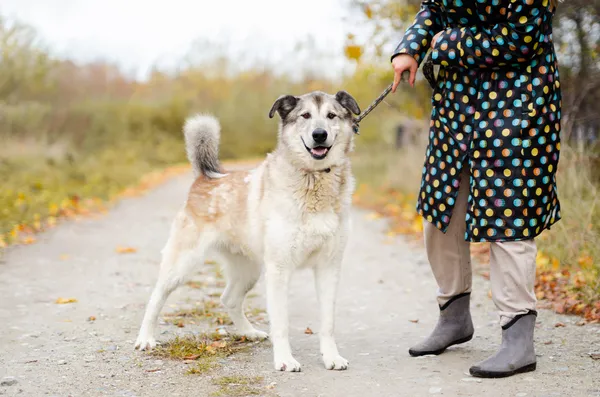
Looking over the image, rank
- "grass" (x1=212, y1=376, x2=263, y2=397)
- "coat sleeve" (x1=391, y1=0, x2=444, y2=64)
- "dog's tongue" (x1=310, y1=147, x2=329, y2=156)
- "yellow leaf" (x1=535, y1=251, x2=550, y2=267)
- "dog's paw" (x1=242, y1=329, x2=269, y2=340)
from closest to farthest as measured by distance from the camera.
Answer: "grass" (x1=212, y1=376, x2=263, y2=397) < "coat sleeve" (x1=391, y1=0, x2=444, y2=64) < "dog's tongue" (x1=310, y1=147, x2=329, y2=156) < "dog's paw" (x1=242, y1=329, x2=269, y2=340) < "yellow leaf" (x1=535, y1=251, x2=550, y2=267)

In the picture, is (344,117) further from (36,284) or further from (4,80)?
(4,80)

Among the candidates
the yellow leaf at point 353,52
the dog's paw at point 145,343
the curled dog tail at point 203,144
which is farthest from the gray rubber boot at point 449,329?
the yellow leaf at point 353,52

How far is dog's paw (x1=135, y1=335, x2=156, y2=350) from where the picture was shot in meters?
3.96

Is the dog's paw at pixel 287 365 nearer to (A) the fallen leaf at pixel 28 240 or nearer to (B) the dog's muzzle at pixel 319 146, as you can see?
(B) the dog's muzzle at pixel 319 146

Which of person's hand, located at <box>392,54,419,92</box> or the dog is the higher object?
person's hand, located at <box>392,54,419,92</box>

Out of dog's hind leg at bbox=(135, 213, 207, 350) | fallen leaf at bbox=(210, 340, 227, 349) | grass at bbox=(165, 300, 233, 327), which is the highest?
dog's hind leg at bbox=(135, 213, 207, 350)

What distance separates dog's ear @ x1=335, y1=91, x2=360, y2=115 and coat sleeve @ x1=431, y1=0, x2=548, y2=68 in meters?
0.68

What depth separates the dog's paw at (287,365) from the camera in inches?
139

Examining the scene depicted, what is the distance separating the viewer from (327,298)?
12.3ft

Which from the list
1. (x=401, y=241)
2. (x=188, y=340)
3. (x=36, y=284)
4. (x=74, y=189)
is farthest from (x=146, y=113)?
(x=188, y=340)

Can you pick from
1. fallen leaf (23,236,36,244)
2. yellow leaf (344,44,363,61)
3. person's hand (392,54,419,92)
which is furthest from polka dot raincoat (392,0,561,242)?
yellow leaf (344,44,363,61)

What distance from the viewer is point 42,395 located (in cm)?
313

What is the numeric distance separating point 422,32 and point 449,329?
63.6 inches

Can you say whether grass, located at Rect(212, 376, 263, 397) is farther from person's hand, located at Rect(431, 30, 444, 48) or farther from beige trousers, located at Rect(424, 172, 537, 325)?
person's hand, located at Rect(431, 30, 444, 48)
